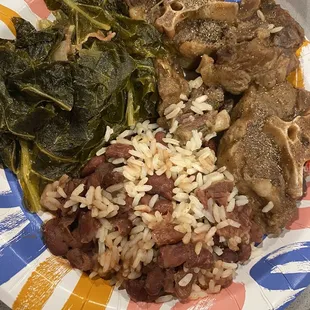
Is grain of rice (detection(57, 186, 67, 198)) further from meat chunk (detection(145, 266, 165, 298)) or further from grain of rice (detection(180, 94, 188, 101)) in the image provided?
grain of rice (detection(180, 94, 188, 101))

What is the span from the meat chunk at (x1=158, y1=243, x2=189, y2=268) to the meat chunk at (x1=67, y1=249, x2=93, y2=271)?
38 centimetres

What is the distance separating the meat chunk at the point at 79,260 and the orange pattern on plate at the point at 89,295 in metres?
0.08

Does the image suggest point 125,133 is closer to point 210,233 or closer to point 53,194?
point 53,194

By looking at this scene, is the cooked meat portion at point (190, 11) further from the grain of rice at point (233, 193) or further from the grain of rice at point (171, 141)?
the grain of rice at point (233, 193)

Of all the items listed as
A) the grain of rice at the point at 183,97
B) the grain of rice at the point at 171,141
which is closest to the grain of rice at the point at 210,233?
the grain of rice at the point at 171,141

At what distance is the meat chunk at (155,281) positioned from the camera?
218cm

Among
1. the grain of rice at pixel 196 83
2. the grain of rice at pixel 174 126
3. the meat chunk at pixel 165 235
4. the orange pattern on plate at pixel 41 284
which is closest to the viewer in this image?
the orange pattern on plate at pixel 41 284

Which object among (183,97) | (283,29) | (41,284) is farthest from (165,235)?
(283,29)

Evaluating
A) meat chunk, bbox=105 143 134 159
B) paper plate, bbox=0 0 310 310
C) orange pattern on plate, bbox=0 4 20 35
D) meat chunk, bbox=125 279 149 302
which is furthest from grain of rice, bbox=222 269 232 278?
orange pattern on plate, bbox=0 4 20 35

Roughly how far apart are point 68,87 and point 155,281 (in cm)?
114

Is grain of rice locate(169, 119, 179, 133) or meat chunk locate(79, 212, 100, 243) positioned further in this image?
grain of rice locate(169, 119, 179, 133)

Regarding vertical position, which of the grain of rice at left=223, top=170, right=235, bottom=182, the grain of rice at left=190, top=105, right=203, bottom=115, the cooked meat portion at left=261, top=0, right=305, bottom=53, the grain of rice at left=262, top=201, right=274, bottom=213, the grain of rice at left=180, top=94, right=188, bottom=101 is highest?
the cooked meat portion at left=261, top=0, right=305, bottom=53

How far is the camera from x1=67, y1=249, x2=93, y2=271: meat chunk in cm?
226

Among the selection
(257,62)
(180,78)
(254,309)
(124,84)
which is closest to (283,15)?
(257,62)
